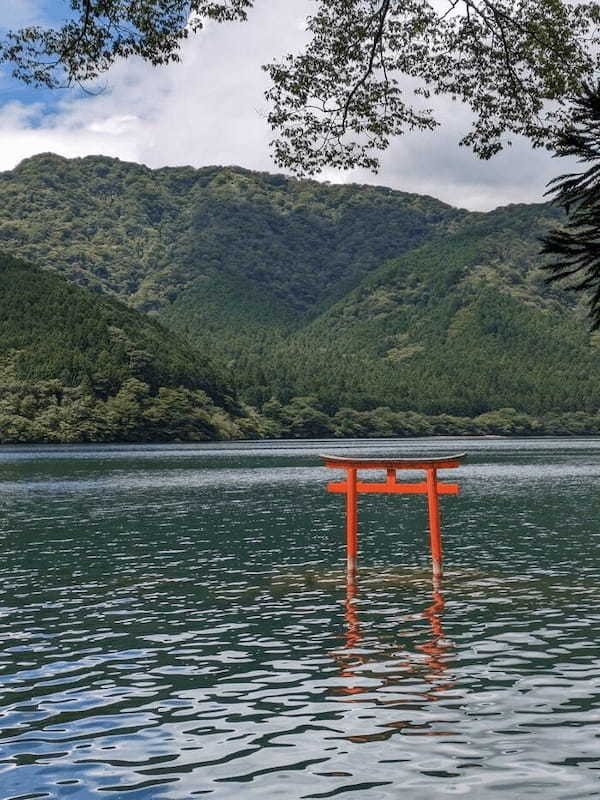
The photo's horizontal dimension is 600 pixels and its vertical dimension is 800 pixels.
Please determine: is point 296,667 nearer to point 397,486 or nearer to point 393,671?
point 393,671

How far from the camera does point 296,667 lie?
1889 cm

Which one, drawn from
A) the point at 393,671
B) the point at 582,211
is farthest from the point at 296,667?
the point at 582,211

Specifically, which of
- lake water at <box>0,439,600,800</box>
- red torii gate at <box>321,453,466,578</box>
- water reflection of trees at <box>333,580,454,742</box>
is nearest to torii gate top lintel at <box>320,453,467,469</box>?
red torii gate at <box>321,453,466,578</box>

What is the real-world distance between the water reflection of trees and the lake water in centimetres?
7

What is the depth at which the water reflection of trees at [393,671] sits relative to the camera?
1589 cm

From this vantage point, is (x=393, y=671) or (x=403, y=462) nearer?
(x=393, y=671)

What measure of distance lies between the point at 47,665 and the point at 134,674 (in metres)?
2.11

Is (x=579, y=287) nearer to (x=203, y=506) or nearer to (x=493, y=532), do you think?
(x=493, y=532)

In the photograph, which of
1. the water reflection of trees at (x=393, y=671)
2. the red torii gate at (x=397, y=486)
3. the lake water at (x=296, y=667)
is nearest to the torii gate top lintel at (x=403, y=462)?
the red torii gate at (x=397, y=486)

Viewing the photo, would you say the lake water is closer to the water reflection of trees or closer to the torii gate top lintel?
the water reflection of trees

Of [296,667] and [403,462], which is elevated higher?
[403,462]

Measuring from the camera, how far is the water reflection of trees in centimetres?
1589

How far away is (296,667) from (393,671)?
1938mm

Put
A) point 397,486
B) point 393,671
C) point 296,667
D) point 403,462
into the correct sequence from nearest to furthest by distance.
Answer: point 393,671
point 296,667
point 403,462
point 397,486
